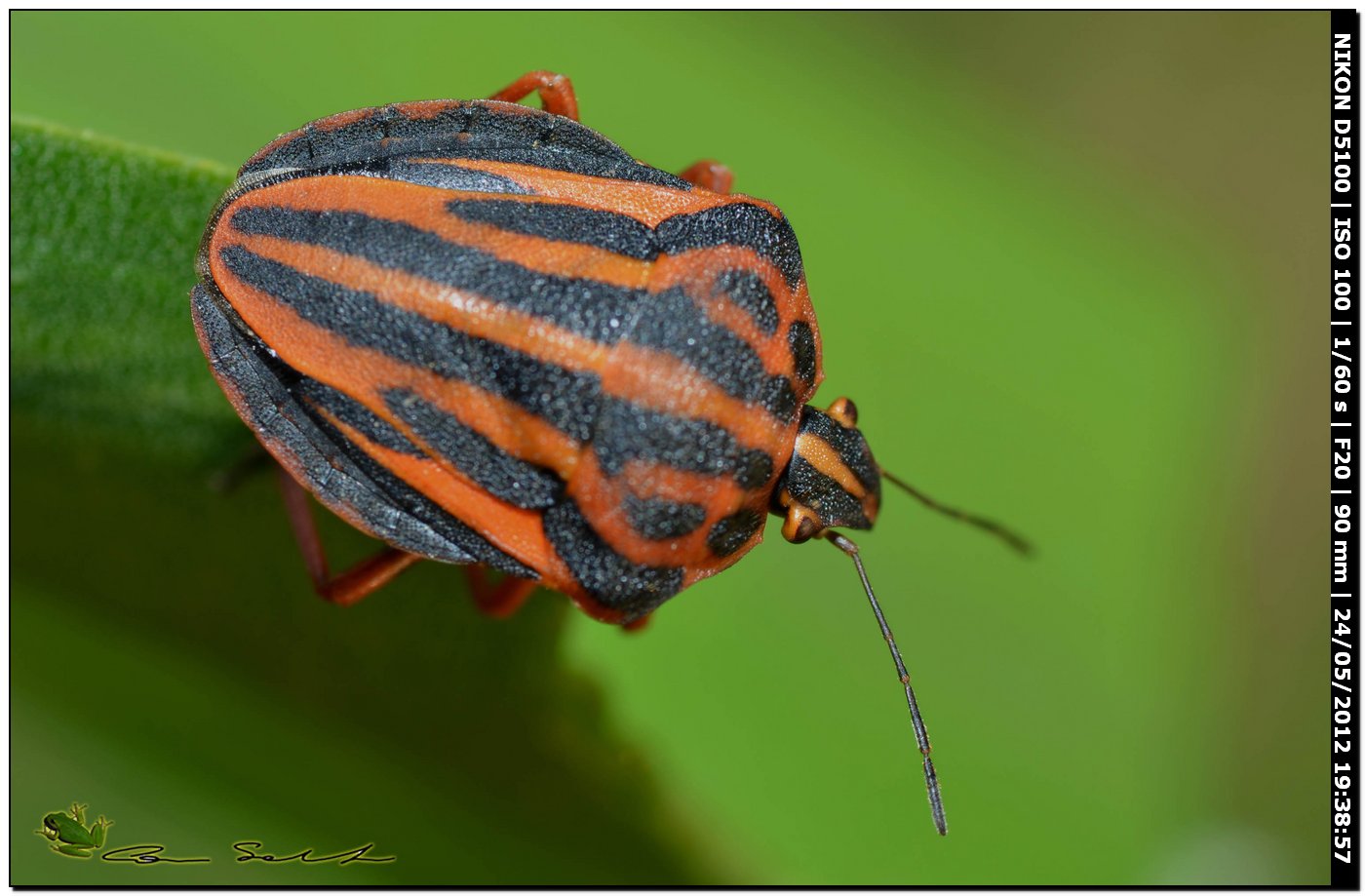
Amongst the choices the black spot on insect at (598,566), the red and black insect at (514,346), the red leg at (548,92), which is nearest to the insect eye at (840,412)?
the red and black insect at (514,346)

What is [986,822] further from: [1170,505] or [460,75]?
[460,75]

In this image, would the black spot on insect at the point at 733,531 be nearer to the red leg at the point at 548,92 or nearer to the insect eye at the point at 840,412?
the insect eye at the point at 840,412

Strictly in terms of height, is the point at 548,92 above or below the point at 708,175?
above

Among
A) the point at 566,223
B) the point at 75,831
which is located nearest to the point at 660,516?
the point at 566,223

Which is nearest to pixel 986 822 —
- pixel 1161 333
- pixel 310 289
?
pixel 1161 333

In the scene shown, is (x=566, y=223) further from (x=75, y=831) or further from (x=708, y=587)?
(x=75, y=831)
